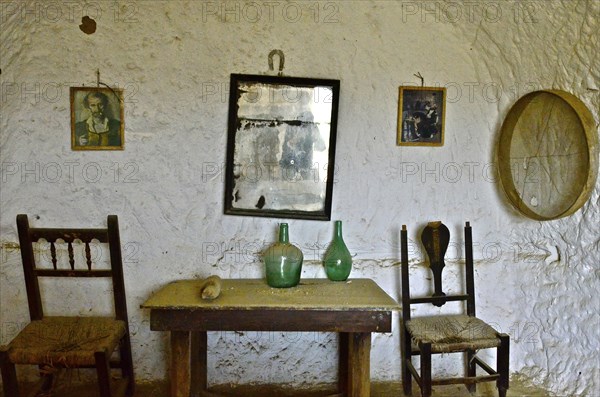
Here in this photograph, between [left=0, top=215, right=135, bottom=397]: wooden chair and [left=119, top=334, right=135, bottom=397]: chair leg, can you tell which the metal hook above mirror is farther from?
[left=119, top=334, right=135, bottom=397]: chair leg

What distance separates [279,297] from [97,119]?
1439 millimetres

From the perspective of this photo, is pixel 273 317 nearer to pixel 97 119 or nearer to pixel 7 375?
pixel 7 375

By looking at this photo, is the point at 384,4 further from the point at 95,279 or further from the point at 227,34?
the point at 95,279

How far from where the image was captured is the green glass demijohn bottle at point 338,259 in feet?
7.66

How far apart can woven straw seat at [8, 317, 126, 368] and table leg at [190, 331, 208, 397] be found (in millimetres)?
375

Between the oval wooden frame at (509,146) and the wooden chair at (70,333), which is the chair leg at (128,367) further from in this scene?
the oval wooden frame at (509,146)

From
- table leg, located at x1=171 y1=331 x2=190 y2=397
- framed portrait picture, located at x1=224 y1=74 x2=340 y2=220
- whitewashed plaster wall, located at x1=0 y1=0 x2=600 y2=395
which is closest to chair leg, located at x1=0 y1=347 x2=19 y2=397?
whitewashed plaster wall, located at x1=0 y1=0 x2=600 y2=395

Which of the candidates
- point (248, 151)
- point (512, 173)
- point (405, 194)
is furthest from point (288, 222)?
point (512, 173)

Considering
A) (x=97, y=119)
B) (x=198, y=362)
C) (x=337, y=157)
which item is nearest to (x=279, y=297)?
(x=198, y=362)

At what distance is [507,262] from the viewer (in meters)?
2.57

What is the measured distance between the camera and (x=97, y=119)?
2.39 m

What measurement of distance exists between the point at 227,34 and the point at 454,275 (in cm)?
196

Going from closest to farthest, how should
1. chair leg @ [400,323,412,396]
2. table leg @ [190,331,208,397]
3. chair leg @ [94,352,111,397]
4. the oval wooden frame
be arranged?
chair leg @ [94,352,111,397] → the oval wooden frame → table leg @ [190,331,208,397] → chair leg @ [400,323,412,396]

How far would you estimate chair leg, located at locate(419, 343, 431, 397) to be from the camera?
2085mm
